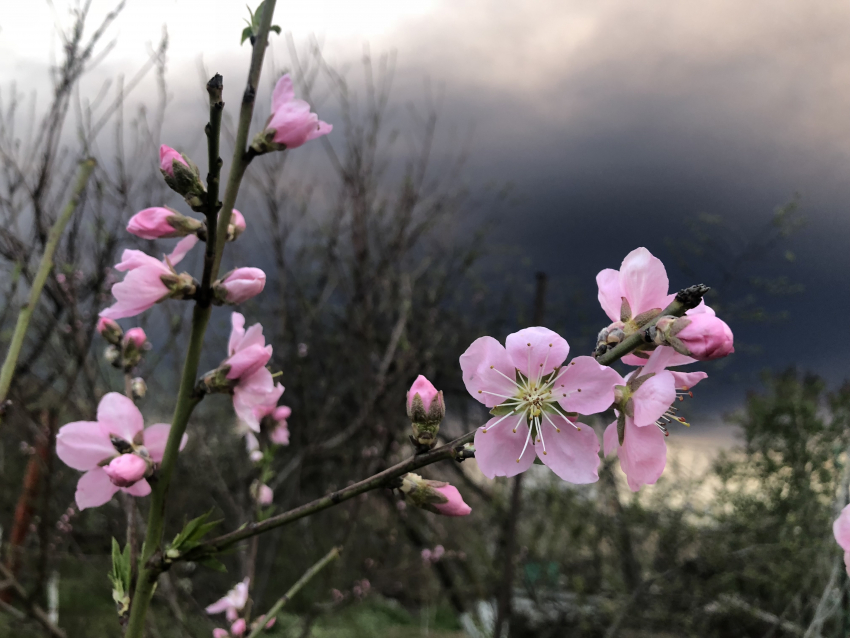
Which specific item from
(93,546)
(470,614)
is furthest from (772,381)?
(93,546)

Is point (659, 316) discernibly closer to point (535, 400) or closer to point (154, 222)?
point (535, 400)

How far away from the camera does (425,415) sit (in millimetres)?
532

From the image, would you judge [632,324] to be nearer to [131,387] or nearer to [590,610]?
[131,387]

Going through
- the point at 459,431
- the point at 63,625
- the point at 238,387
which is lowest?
the point at 63,625

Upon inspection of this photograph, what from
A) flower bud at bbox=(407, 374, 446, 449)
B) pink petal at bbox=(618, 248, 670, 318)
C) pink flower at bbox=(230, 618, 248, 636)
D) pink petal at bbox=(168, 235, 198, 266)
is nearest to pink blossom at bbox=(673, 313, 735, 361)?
pink petal at bbox=(618, 248, 670, 318)

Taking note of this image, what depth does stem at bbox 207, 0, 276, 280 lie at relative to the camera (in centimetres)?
53

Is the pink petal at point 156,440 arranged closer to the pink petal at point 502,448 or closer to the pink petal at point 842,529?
the pink petal at point 502,448

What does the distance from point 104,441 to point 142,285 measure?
0.22 meters

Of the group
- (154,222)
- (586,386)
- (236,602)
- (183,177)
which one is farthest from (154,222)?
(236,602)

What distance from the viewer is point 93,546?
400 cm

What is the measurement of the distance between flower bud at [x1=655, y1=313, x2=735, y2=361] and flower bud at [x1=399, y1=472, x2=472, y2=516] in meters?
0.24

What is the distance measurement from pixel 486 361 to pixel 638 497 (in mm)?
3565

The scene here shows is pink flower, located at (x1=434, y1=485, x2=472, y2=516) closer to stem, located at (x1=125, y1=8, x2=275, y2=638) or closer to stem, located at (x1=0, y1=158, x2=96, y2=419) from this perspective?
stem, located at (x1=125, y1=8, x2=275, y2=638)

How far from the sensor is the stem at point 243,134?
53 cm
